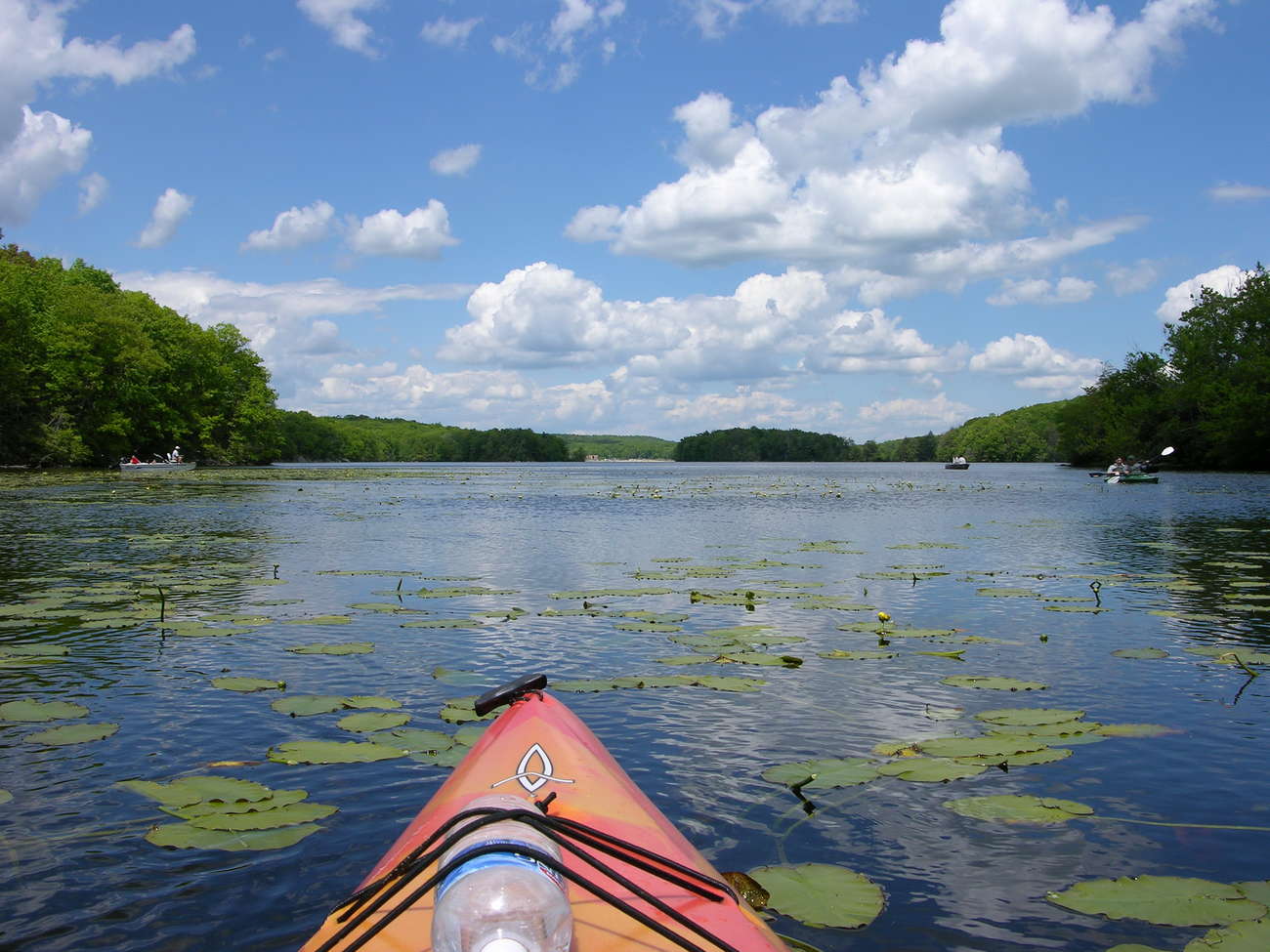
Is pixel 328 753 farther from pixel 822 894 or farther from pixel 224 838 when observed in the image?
pixel 822 894

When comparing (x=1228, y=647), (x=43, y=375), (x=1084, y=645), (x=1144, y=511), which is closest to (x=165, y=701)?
(x=1084, y=645)

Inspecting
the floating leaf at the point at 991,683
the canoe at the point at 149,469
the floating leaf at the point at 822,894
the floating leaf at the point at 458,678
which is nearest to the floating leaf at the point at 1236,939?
the floating leaf at the point at 822,894

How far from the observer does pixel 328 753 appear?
5.84m

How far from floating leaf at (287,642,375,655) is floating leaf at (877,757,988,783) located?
17.5 ft

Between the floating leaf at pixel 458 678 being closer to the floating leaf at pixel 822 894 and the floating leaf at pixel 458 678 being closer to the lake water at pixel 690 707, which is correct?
the lake water at pixel 690 707

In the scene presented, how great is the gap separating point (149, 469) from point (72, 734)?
58235mm

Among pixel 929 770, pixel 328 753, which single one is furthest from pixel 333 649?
pixel 929 770

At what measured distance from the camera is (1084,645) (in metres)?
9.53

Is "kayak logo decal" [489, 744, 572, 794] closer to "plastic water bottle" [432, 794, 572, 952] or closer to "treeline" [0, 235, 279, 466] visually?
"plastic water bottle" [432, 794, 572, 952]

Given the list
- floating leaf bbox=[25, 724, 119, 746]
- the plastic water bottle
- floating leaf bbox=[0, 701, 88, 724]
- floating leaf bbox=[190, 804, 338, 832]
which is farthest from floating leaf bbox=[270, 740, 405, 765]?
the plastic water bottle

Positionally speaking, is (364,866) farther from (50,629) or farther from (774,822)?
(50,629)

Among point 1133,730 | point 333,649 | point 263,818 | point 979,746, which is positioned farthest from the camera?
point 333,649

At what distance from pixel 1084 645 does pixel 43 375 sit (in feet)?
209

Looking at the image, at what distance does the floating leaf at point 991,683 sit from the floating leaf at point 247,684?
564 cm
